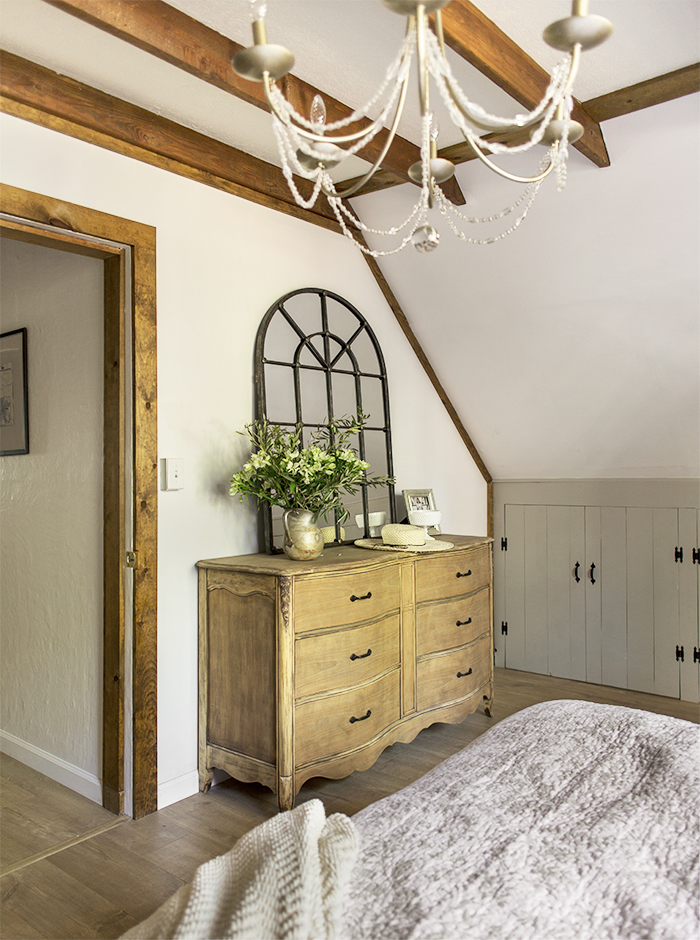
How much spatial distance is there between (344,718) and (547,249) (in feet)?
7.61

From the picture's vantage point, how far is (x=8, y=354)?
10.5 feet

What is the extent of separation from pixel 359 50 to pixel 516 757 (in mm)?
2181

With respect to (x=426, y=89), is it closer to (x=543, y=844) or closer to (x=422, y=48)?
(x=422, y=48)

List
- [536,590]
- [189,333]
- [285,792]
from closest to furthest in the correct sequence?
[285,792], [189,333], [536,590]

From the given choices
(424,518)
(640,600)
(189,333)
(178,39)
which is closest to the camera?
(178,39)

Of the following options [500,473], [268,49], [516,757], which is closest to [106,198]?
[268,49]

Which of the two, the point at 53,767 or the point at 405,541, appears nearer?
→ the point at 53,767

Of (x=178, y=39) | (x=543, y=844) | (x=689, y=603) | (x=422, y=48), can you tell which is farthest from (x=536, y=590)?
A: (x=422, y=48)

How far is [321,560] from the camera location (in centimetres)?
279

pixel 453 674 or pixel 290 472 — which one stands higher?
pixel 290 472

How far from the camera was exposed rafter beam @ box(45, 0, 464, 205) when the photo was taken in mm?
1911

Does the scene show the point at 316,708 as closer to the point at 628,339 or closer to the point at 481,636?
the point at 481,636

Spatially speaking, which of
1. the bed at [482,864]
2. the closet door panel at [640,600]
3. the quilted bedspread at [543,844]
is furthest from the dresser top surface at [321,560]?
the closet door panel at [640,600]

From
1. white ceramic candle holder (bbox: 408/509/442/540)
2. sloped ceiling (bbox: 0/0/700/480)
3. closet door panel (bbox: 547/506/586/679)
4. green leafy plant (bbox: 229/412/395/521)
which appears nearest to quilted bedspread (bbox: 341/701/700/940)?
green leafy plant (bbox: 229/412/395/521)
